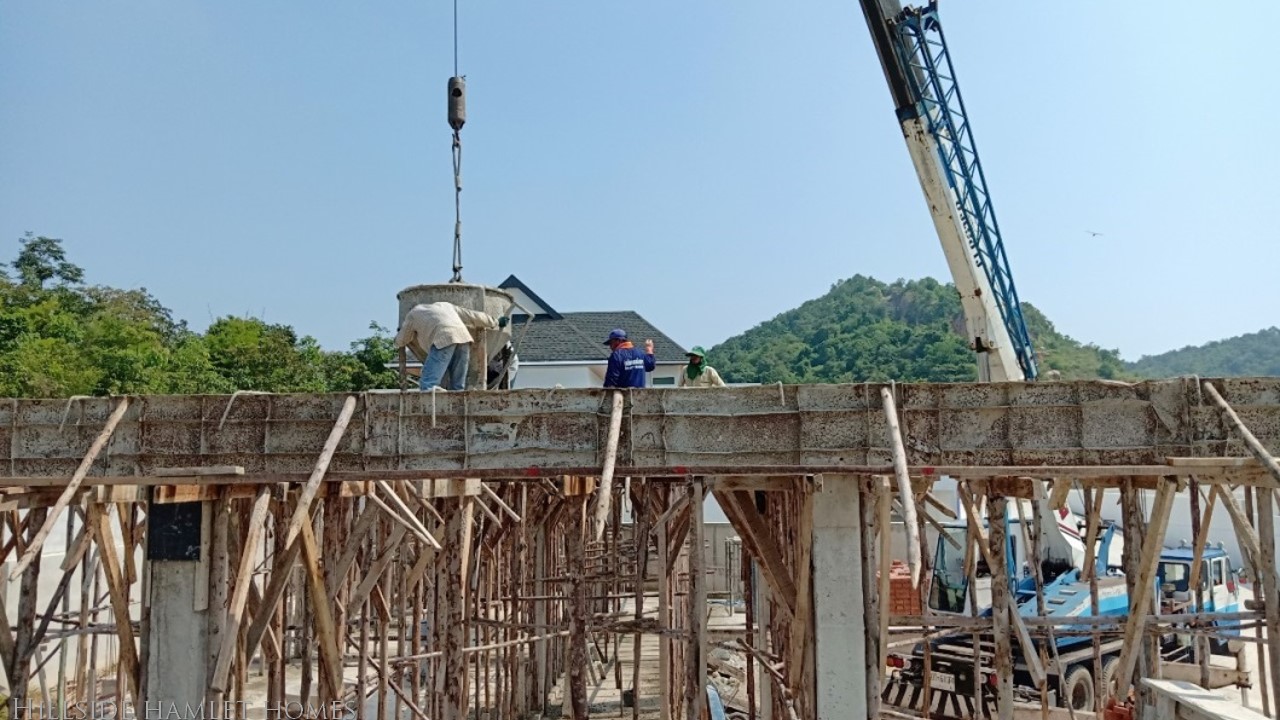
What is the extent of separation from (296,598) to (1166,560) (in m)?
19.7

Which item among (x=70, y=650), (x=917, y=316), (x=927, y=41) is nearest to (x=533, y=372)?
(x=70, y=650)

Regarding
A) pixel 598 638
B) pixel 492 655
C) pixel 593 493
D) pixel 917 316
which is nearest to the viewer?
pixel 593 493

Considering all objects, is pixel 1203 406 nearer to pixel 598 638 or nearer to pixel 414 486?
pixel 414 486

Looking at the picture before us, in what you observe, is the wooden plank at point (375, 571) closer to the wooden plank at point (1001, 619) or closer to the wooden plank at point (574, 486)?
the wooden plank at point (574, 486)

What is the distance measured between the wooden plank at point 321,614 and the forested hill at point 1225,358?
15553 cm

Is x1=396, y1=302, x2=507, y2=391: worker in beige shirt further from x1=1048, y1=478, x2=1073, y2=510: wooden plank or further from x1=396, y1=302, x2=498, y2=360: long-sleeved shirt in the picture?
x1=1048, y1=478, x2=1073, y2=510: wooden plank

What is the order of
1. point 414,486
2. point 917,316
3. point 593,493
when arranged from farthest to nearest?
point 917,316 < point 593,493 < point 414,486

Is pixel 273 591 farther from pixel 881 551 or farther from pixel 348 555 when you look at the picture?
pixel 881 551

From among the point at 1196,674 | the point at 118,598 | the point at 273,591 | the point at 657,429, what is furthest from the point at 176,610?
the point at 1196,674

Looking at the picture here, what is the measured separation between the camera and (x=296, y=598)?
22.0m

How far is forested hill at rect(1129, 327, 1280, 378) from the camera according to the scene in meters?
142

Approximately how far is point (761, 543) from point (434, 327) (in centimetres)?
402

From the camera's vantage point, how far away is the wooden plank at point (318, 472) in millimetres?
6602

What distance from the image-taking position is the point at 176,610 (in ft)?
25.2
